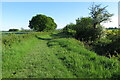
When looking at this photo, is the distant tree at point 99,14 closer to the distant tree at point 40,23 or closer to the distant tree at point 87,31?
the distant tree at point 87,31

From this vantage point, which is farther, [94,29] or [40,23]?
[40,23]

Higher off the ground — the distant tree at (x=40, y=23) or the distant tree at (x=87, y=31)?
the distant tree at (x=40, y=23)

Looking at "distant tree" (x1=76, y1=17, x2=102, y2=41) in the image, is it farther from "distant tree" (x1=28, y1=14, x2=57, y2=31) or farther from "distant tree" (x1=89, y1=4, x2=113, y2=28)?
"distant tree" (x1=28, y1=14, x2=57, y2=31)

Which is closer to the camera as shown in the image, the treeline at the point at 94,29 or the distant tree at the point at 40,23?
the treeline at the point at 94,29

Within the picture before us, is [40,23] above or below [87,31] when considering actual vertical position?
above

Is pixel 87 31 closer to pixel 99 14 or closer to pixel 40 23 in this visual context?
pixel 99 14

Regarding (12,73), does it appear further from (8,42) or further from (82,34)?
(82,34)

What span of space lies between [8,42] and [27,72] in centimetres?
718

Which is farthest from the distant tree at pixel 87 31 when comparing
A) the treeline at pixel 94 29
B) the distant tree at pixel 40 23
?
the distant tree at pixel 40 23

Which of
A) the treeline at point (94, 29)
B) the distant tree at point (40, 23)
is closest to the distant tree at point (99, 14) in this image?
the treeline at point (94, 29)

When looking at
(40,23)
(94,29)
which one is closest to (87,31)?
(94,29)

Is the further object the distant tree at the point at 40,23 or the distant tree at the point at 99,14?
the distant tree at the point at 40,23

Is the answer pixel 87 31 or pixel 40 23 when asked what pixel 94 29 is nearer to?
pixel 87 31

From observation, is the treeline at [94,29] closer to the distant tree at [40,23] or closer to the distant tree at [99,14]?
the distant tree at [99,14]
